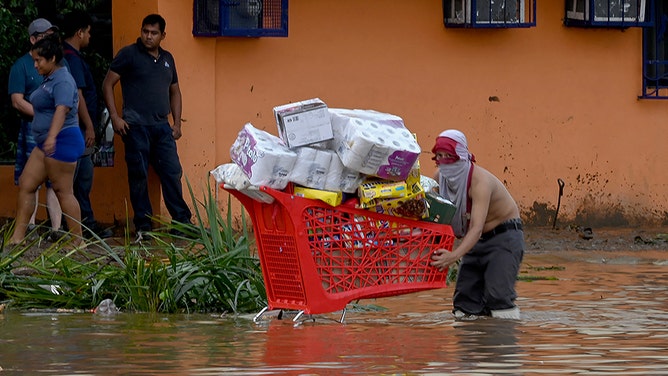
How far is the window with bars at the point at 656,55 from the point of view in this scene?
15352 millimetres

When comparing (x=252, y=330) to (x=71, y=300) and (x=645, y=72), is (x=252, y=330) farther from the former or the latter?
(x=645, y=72)

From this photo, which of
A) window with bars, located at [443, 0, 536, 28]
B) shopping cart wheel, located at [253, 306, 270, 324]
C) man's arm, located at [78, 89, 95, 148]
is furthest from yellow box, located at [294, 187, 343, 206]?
window with bars, located at [443, 0, 536, 28]

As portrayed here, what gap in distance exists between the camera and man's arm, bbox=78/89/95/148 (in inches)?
511

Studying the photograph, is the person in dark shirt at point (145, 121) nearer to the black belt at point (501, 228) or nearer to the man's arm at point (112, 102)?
the man's arm at point (112, 102)

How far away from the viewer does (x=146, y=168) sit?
1330 cm

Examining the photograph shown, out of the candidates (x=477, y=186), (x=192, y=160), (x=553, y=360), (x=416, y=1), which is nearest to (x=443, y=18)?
(x=416, y=1)

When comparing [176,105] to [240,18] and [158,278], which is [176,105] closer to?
[240,18]

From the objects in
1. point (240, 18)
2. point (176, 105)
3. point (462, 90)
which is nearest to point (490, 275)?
point (176, 105)

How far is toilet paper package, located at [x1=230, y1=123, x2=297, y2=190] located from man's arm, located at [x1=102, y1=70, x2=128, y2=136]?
546 cm

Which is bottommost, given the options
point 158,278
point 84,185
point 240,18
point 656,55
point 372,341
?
point 372,341

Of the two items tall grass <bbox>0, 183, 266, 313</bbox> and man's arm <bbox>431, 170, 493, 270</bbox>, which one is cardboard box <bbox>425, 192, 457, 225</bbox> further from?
tall grass <bbox>0, 183, 266, 313</bbox>

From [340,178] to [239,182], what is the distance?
1.80 feet

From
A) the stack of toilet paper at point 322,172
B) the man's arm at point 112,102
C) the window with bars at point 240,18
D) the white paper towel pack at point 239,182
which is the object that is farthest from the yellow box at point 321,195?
the window with bars at point 240,18

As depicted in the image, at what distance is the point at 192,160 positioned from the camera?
45.3 ft
